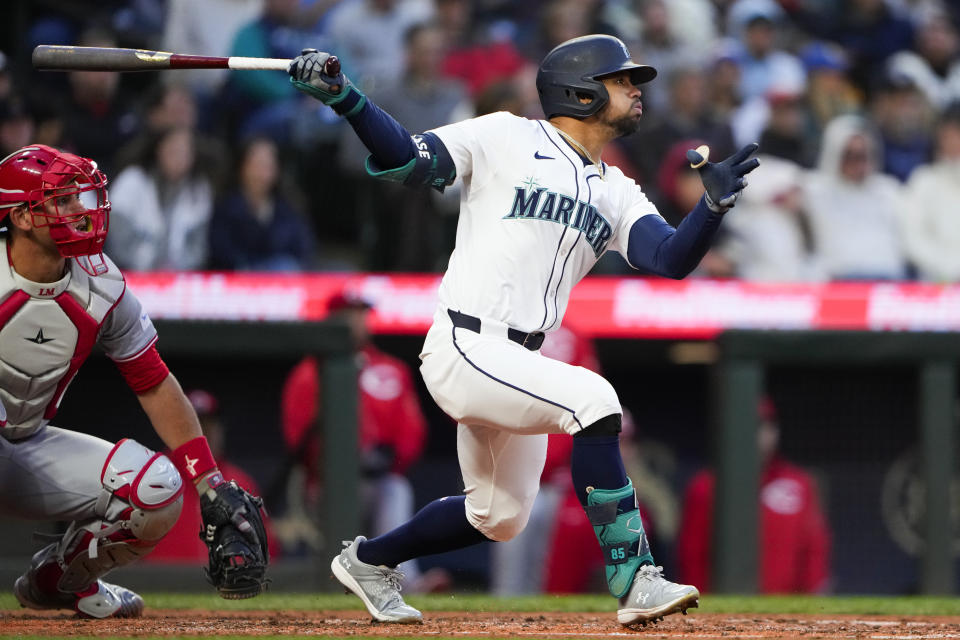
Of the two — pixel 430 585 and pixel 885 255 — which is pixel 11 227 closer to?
A: pixel 430 585

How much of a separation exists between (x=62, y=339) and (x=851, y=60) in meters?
6.12

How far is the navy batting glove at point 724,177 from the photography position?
3.31 meters

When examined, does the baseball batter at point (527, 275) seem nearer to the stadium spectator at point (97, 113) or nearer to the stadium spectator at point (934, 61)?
the stadium spectator at point (97, 113)

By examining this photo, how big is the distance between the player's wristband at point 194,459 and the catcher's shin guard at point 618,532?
114cm

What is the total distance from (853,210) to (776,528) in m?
2.24

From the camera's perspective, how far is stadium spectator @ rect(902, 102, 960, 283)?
7371mm

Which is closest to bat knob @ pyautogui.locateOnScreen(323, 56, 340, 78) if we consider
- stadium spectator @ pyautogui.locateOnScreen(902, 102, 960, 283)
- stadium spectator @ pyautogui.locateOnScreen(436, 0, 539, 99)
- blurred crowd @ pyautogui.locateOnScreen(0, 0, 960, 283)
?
blurred crowd @ pyautogui.locateOnScreen(0, 0, 960, 283)

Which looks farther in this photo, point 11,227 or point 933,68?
point 933,68

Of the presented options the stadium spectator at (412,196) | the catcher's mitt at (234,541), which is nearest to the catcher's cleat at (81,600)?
the catcher's mitt at (234,541)

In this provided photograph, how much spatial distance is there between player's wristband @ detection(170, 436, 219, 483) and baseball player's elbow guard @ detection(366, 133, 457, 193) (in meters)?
0.96

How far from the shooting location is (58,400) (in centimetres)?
373

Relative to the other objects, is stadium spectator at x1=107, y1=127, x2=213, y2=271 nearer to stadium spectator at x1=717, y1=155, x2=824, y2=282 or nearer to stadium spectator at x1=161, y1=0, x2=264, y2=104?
stadium spectator at x1=161, y1=0, x2=264, y2=104

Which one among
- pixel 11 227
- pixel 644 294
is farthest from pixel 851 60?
pixel 11 227

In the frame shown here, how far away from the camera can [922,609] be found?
4.54 metres
